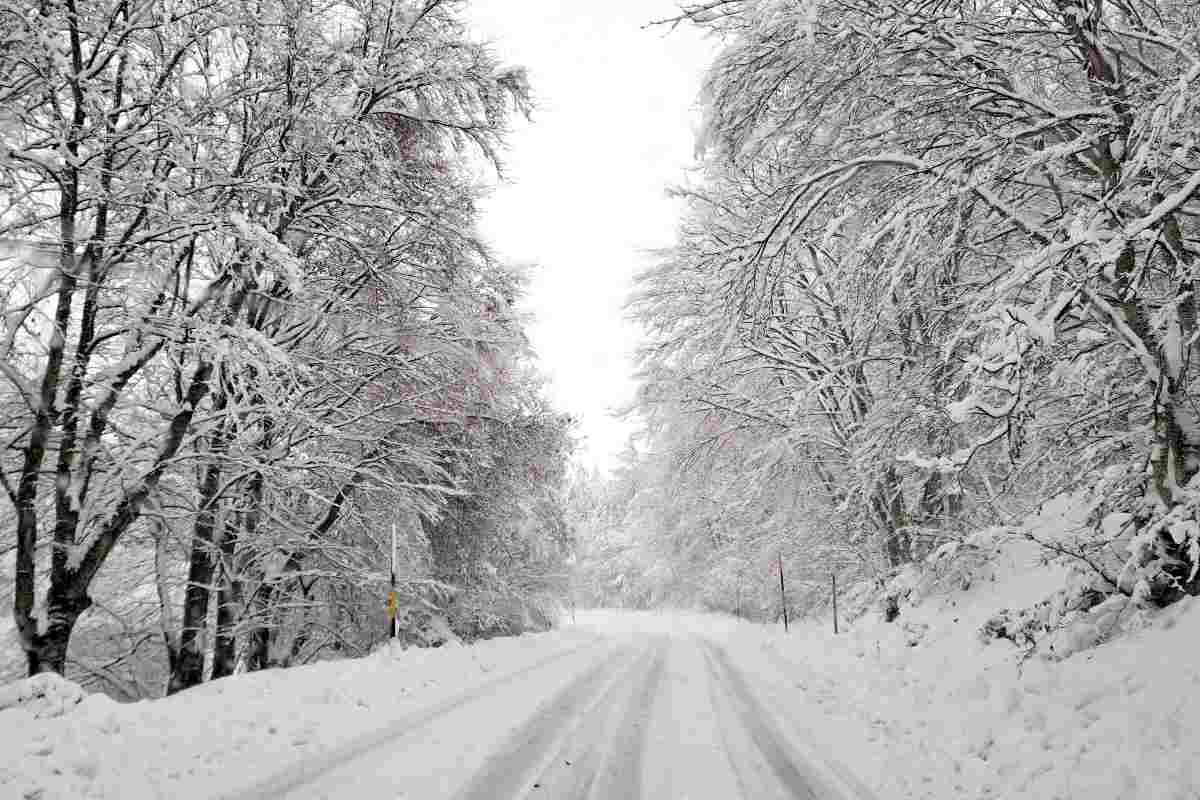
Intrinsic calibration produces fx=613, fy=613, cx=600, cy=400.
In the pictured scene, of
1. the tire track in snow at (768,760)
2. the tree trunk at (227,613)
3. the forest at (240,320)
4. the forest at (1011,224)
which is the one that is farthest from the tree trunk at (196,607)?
the forest at (1011,224)

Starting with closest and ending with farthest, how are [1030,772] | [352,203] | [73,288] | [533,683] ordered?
1. [1030,772]
2. [73,288]
3. [352,203]
4. [533,683]

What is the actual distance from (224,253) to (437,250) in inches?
109

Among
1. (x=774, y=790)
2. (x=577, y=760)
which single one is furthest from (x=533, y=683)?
(x=774, y=790)

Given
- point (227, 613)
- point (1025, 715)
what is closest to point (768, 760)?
point (1025, 715)

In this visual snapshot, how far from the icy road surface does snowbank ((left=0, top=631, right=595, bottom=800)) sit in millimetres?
369

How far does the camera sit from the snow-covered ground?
4.21m

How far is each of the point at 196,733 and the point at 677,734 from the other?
431 cm

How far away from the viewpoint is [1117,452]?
6.22 metres

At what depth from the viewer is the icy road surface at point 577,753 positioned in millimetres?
4367

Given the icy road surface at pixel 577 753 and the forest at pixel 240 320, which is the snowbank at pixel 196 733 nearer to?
the icy road surface at pixel 577 753

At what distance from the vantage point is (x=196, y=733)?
5238 millimetres

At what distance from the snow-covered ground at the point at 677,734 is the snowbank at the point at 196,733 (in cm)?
2

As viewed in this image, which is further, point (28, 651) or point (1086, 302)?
point (28, 651)

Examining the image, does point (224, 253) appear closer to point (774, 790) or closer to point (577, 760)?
point (577, 760)
